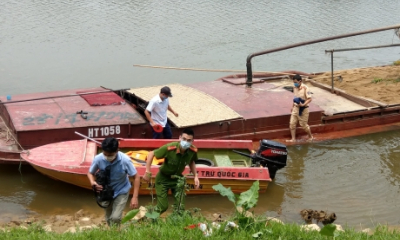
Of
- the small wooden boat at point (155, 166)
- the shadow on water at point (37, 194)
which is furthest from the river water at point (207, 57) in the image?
the small wooden boat at point (155, 166)

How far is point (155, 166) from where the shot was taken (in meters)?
9.82

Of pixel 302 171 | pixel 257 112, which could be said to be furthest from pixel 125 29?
pixel 302 171

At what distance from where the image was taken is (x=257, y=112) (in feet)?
42.4

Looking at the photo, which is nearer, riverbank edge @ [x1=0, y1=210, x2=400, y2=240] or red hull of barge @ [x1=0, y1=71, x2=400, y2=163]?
riverbank edge @ [x1=0, y1=210, x2=400, y2=240]

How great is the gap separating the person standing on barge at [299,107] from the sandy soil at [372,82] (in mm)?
3725

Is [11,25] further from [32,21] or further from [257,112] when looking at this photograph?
[257,112]

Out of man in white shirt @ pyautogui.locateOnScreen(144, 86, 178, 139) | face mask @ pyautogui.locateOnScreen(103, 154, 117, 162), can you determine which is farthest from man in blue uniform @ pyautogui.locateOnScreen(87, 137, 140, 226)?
man in white shirt @ pyautogui.locateOnScreen(144, 86, 178, 139)

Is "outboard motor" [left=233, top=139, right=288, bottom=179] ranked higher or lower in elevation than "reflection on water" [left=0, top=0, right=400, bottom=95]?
lower

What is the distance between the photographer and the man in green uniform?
7.40 meters

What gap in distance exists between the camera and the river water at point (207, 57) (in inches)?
408

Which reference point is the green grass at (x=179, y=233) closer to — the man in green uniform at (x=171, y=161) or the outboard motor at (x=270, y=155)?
the man in green uniform at (x=171, y=161)

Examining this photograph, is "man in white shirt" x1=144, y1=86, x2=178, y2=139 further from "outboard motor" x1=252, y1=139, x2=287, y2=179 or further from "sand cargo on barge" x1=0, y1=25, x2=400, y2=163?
"outboard motor" x1=252, y1=139, x2=287, y2=179

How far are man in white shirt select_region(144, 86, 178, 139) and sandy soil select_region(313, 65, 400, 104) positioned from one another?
7.29 meters

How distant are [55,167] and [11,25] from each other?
1802 cm
